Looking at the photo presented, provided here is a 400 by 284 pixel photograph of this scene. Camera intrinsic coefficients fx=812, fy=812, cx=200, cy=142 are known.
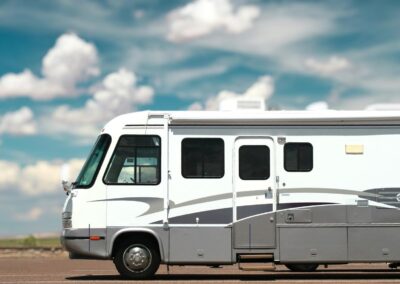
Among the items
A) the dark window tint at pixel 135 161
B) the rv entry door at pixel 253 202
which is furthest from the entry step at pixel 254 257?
the dark window tint at pixel 135 161

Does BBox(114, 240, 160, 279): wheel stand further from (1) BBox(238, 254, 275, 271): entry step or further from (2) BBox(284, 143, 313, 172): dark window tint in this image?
(2) BBox(284, 143, 313, 172): dark window tint

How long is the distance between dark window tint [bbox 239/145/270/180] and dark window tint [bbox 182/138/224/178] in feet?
1.24

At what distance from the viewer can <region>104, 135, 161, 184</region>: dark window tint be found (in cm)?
1531

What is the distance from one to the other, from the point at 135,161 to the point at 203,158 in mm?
1288

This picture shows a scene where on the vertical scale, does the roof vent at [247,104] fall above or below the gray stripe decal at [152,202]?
above

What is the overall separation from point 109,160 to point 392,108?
18.3 ft

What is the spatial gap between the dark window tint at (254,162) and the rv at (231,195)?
19 mm

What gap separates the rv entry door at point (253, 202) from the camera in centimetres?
1520

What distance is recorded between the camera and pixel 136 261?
15.2 meters

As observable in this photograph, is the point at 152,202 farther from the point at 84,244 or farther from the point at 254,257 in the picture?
the point at 254,257

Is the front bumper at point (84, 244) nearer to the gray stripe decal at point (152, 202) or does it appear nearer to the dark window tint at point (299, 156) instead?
the gray stripe decal at point (152, 202)

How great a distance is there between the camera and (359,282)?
1484cm

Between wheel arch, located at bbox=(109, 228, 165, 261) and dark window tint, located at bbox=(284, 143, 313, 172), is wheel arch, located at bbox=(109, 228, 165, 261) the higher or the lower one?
the lower one

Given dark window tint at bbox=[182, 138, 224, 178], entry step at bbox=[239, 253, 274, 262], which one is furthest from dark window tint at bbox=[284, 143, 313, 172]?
entry step at bbox=[239, 253, 274, 262]
